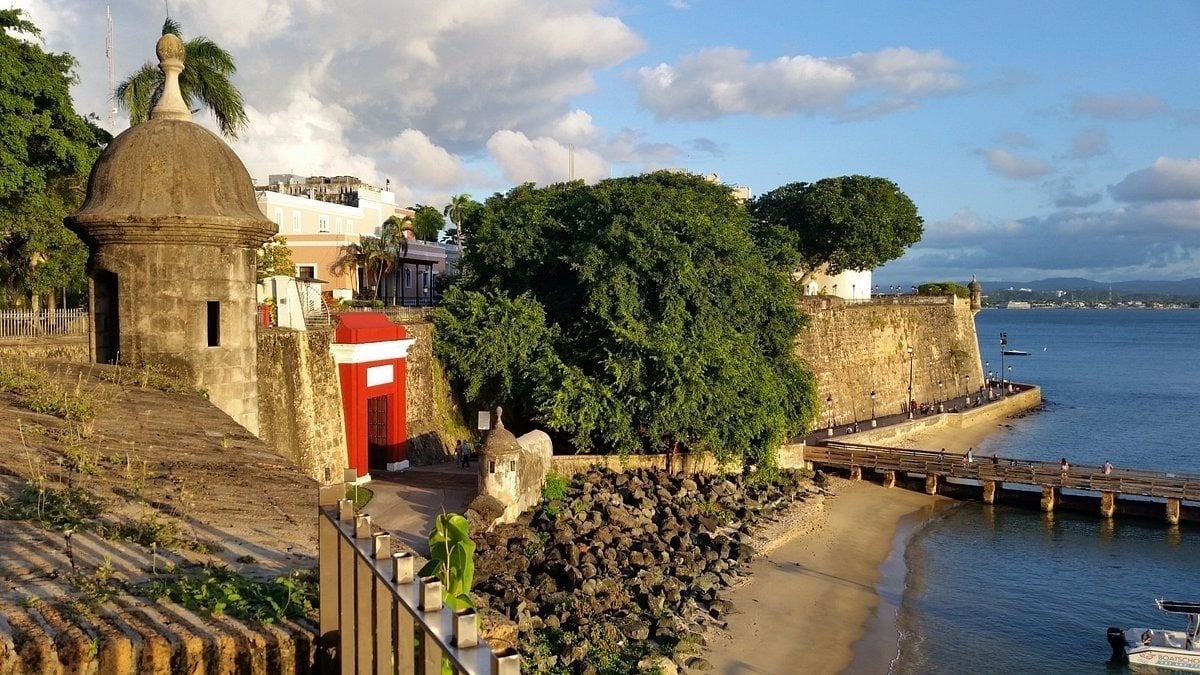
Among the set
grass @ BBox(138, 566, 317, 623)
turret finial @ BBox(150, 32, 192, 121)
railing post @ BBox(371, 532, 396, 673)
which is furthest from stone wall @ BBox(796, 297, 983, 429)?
railing post @ BBox(371, 532, 396, 673)

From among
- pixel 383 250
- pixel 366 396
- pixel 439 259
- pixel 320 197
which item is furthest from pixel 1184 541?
pixel 320 197

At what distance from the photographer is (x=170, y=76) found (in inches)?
396

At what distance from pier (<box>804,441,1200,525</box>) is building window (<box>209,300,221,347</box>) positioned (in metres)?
30.6

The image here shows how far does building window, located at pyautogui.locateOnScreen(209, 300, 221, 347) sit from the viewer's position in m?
9.72

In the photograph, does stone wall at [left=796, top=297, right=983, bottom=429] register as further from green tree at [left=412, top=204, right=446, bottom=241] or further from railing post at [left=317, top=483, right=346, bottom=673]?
railing post at [left=317, top=483, right=346, bottom=673]

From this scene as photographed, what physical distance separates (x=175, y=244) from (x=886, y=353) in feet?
164

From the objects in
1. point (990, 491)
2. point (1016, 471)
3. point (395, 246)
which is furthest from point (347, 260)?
point (1016, 471)

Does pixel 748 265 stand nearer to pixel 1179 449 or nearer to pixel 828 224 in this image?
pixel 828 224

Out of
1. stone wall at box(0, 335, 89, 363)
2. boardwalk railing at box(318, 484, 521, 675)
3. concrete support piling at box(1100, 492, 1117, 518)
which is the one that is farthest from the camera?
concrete support piling at box(1100, 492, 1117, 518)

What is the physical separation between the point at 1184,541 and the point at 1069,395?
4959cm

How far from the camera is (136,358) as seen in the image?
9641mm

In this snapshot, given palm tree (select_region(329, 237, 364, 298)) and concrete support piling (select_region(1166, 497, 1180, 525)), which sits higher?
palm tree (select_region(329, 237, 364, 298))

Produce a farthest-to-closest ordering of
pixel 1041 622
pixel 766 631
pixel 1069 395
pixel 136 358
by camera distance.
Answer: pixel 1069 395, pixel 1041 622, pixel 766 631, pixel 136 358

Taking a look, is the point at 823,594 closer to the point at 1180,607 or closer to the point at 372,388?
the point at 1180,607
